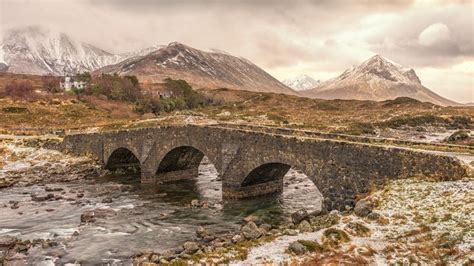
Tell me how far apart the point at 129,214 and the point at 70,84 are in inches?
4716

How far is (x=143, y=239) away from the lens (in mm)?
31156

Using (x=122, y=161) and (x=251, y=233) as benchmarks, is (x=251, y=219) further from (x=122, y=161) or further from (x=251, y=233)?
(x=122, y=161)

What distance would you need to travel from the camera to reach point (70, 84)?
479ft

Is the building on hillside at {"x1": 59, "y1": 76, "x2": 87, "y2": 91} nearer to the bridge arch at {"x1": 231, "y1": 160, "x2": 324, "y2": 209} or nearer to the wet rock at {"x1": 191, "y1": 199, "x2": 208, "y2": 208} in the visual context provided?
the wet rock at {"x1": 191, "y1": 199, "x2": 208, "y2": 208}

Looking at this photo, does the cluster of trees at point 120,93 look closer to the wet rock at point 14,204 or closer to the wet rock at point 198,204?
the wet rock at point 14,204

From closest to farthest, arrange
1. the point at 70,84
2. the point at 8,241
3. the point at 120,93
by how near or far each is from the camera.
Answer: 1. the point at 8,241
2. the point at 120,93
3. the point at 70,84

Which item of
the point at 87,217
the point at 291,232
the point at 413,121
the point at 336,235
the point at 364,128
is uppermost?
the point at 413,121

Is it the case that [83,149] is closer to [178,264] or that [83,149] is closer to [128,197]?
[128,197]

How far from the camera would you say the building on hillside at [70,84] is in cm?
13988

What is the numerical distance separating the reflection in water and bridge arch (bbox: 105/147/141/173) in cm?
608

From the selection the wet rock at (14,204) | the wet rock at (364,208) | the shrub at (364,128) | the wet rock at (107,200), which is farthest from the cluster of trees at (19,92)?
the wet rock at (364,208)

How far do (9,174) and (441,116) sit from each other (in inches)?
3467

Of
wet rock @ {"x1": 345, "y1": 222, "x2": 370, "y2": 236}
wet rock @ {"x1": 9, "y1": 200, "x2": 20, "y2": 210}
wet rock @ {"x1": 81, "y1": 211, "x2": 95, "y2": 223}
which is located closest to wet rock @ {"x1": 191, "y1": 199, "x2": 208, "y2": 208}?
wet rock @ {"x1": 81, "y1": 211, "x2": 95, "y2": 223}

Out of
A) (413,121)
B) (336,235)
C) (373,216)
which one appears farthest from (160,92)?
(336,235)
